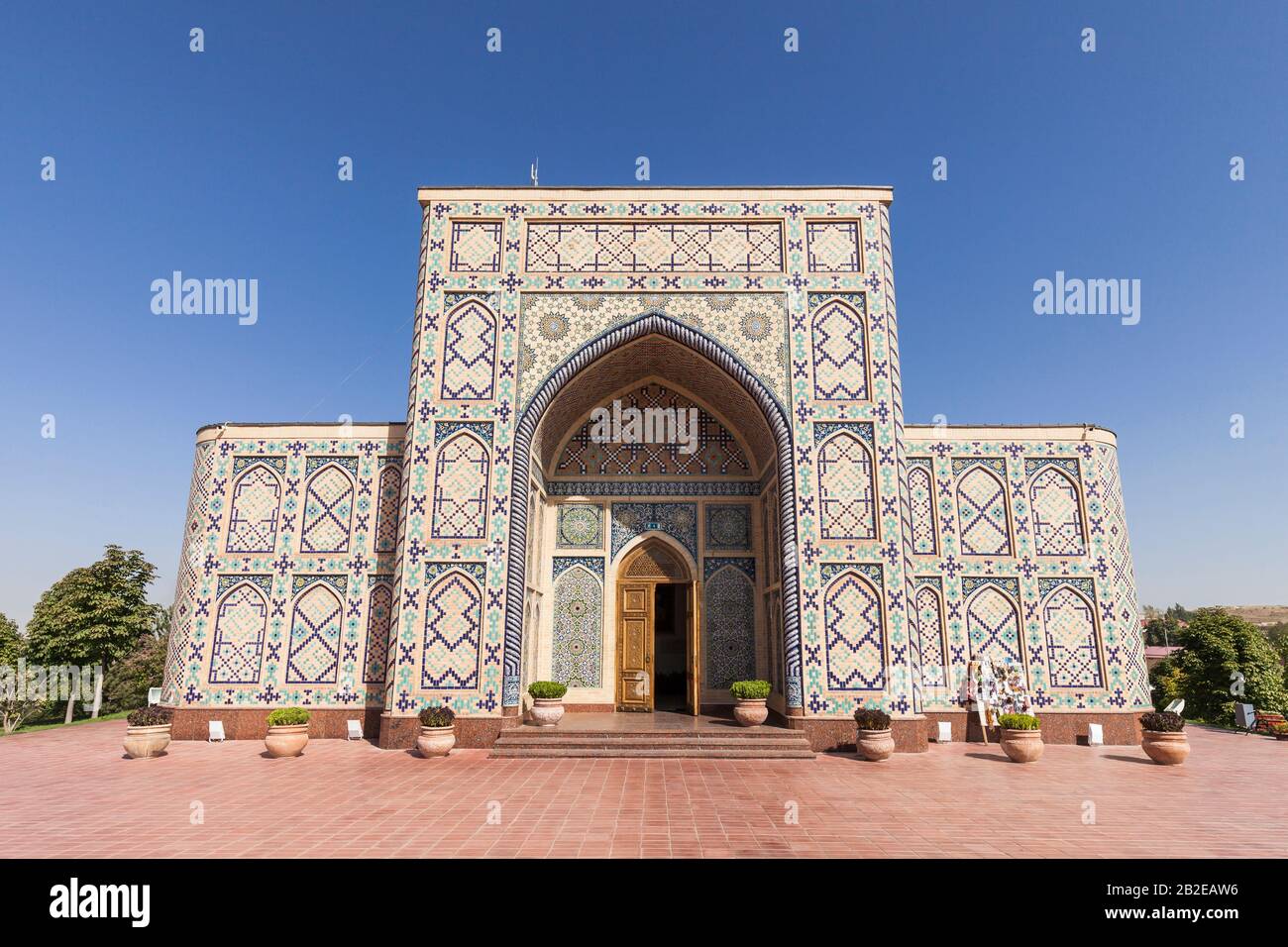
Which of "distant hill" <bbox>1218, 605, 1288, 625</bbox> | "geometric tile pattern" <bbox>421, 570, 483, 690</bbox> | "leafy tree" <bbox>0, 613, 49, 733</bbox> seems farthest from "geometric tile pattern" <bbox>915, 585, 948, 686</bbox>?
"distant hill" <bbox>1218, 605, 1288, 625</bbox>

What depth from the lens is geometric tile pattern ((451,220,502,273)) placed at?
1217 cm

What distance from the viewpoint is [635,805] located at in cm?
664

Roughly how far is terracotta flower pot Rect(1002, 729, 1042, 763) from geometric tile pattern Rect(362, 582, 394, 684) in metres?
10.2

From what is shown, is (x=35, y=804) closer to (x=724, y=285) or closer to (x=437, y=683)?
(x=437, y=683)

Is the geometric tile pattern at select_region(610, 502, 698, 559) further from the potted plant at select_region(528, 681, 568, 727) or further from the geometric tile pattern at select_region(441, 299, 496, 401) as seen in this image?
the geometric tile pattern at select_region(441, 299, 496, 401)

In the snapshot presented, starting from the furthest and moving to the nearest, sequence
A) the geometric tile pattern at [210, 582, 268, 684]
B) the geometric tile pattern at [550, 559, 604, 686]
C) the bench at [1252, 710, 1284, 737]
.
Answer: the bench at [1252, 710, 1284, 737] < the geometric tile pattern at [550, 559, 604, 686] < the geometric tile pattern at [210, 582, 268, 684]

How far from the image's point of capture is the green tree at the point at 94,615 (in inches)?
650

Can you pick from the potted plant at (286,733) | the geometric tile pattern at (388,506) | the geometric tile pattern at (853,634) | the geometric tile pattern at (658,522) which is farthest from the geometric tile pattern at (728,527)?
the potted plant at (286,733)

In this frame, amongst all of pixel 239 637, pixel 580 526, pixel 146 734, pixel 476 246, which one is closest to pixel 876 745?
pixel 580 526

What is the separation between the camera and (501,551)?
1099 centimetres

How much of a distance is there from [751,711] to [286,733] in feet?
23.8

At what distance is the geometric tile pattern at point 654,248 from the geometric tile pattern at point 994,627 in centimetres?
725

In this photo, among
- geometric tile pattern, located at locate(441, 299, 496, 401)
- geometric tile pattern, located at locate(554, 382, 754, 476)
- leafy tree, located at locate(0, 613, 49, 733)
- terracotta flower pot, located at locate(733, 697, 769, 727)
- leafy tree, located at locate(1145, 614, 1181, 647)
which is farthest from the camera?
leafy tree, located at locate(1145, 614, 1181, 647)

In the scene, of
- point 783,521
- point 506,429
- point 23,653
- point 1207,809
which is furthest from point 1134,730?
point 23,653
